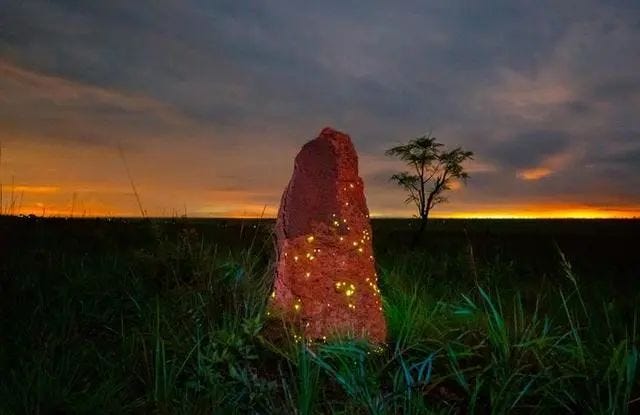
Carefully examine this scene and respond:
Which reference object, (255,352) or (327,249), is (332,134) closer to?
(327,249)

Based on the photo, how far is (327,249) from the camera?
218 inches

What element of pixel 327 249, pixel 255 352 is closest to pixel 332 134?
pixel 327 249

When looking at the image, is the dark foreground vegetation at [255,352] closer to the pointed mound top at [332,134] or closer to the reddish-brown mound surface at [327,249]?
the reddish-brown mound surface at [327,249]

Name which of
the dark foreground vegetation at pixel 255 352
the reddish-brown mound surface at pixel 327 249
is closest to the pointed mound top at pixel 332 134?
the reddish-brown mound surface at pixel 327 249

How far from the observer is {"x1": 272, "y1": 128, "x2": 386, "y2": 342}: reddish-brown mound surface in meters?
5.40

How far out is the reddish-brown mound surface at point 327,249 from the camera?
5.40 m

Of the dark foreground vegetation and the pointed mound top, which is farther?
the pointed mound top

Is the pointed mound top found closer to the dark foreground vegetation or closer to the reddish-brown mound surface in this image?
the reddish-brown mound surface

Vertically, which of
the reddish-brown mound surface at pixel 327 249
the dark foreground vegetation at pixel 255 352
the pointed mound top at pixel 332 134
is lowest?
the dark foreground vegetation at pixel 255 352

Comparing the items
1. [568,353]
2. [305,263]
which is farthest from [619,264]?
[305,263]

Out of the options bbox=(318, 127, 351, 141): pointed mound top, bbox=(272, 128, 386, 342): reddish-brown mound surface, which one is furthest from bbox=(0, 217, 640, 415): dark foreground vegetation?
bbox=(318, 127, 351, 141): pointed mound top

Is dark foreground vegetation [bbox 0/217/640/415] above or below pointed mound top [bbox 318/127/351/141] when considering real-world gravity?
below

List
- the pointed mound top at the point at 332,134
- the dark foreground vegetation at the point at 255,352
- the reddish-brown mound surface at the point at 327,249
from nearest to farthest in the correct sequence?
the dark foreground vegetation at the point at 255,352 < the reddish-brown mound surface at the point at 327,249 < the pointed mound top at the point at 332,134

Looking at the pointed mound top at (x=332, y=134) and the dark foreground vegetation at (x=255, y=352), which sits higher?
the pointed mound top at (x=332, y=134)
